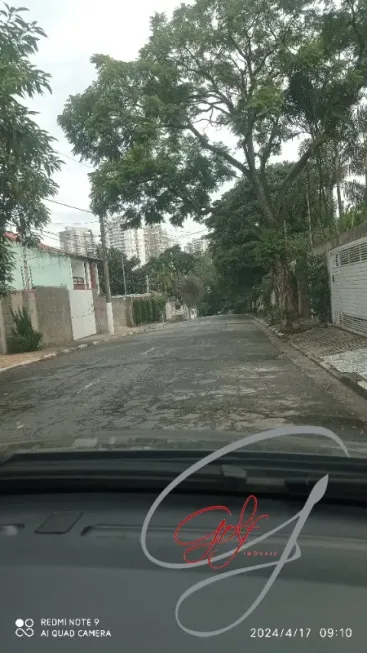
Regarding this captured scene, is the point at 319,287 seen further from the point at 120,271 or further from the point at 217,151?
the point at 120,271

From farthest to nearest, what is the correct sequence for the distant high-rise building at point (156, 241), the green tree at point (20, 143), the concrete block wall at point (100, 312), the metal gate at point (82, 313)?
the distant high-rise building at point (156, 241) < the concrete block wall at point (100, 312) < the metal gate at point (82, 313) < the green tree at point (20, 143)

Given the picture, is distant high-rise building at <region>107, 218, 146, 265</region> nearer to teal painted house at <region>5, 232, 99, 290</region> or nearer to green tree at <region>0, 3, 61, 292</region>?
teal painted house at <region>5, 232, 99, 290</region>

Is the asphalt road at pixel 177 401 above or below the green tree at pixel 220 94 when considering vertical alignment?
below

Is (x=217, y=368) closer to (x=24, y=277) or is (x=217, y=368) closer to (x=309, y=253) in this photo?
(x=309, y=253)

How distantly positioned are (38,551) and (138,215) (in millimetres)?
21886

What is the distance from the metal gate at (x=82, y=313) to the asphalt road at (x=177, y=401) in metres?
15.2

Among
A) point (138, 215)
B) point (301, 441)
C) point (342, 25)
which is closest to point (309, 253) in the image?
point (138, 215)

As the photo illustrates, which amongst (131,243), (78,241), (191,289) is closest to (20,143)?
(78,241)

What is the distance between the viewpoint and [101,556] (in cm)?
166

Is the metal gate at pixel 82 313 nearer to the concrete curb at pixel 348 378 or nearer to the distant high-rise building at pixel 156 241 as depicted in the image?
the concrete curb at pixel 348 378

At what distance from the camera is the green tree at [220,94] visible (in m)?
18.1

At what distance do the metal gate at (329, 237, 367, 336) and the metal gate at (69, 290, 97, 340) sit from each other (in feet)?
45.5

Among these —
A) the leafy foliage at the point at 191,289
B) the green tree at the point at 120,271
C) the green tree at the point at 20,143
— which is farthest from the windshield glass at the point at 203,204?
the leafy foliage at the point at 191,289

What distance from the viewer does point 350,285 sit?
1702 cm
